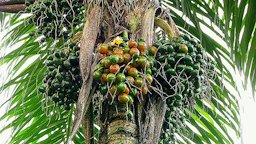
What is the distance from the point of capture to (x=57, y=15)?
2.02m

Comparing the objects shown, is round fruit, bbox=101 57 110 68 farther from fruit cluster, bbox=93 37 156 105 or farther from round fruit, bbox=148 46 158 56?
round fruit, bbox=148 46 158 56

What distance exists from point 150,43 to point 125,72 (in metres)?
0.19

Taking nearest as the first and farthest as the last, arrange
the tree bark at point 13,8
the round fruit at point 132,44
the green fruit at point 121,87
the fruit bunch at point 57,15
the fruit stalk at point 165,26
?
the green fruit at point 121,87 < the round fruit at point 132,44 < the fruit stalk at point 165,26 < the fruit bunch at point 57,15 < the tree bark at point 13,8

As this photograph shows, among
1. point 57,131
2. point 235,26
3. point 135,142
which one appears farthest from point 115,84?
point 57,131

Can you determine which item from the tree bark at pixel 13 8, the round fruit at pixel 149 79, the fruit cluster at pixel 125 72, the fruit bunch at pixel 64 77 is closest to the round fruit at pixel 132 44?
the fruit cluster at pixel 125 72

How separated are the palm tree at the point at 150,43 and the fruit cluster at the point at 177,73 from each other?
68mm

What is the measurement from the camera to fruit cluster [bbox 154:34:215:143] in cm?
159

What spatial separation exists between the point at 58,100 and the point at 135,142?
1.30 feet

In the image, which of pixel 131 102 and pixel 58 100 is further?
pixel 58 100

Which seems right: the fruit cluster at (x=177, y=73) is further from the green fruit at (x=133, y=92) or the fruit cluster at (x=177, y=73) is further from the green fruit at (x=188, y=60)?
the green fruit at (x=133, y=92)

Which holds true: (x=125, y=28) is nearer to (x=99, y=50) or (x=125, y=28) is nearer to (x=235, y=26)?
(x=99, y=50)

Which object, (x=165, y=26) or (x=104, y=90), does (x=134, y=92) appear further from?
(x=165, y=26)

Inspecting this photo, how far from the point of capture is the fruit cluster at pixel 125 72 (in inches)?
58.3

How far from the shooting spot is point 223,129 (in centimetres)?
243
